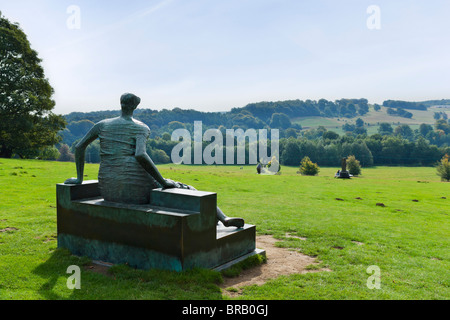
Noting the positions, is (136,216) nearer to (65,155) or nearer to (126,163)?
(126,163)

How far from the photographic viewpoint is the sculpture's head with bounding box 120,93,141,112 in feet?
24.9

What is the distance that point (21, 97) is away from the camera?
111ft

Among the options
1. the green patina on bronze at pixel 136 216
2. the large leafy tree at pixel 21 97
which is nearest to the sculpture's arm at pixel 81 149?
the green patina on bronze at pixel 136 216

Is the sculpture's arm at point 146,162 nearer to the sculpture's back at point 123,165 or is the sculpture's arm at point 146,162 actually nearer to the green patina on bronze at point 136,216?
the green patina on bronze at point 136,216

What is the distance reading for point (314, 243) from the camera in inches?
383

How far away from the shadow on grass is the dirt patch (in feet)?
1.11

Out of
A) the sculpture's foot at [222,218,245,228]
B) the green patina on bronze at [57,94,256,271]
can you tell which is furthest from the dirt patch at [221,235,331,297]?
the sculpture's foot at [222,218,245,228]

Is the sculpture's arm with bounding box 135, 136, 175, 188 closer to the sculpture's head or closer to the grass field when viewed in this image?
the sculpture's head

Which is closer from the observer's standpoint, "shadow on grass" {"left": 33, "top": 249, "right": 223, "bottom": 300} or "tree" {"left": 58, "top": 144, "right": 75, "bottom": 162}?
"shadow on grass" {"left": 33, "top": 249, "right": 223, "bottom": 300}

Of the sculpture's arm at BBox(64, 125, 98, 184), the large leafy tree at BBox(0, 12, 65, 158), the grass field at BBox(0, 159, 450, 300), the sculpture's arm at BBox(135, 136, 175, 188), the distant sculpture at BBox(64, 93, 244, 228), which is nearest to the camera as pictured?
the grass field at BBox(0, 159, 450, 300)

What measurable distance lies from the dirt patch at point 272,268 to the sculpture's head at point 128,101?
4187 mm

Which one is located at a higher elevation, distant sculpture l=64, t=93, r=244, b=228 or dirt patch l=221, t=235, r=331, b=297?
distant sculpture l=64, t=93, r=244, b=228
